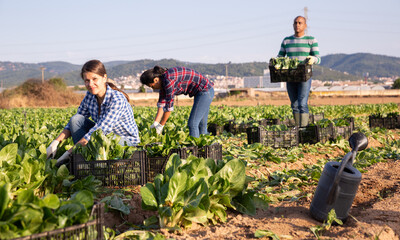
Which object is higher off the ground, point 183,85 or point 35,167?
point 183,85

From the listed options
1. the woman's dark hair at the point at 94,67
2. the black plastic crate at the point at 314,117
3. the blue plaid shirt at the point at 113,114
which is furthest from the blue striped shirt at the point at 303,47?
the woman's dark hair at the point at 94,67

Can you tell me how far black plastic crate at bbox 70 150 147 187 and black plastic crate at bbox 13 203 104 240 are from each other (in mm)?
1514

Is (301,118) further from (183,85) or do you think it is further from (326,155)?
(183,85)

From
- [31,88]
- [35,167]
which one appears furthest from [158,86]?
[31,88]

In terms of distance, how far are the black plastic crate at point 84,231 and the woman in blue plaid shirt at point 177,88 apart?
10.8ft

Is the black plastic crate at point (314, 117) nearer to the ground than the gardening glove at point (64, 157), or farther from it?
nearer to the ground

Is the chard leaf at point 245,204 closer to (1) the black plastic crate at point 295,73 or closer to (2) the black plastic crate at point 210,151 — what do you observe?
(2) the black plastic crate at point 210,151

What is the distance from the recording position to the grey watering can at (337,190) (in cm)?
274

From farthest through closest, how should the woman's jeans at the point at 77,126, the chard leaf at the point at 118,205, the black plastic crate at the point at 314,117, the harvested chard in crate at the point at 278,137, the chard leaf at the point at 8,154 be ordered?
the black plastic crate at the point at 314,117 < the harvested chard in crate at the point at 278,137 < the woman's jeans at the point at 77,126 < the chard leaf at the point at 8,154 < the chard leaf at the point at 118,205

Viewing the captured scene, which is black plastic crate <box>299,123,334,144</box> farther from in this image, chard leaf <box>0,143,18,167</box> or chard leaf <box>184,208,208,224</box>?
chard leaf <box>0,143,18,167</box>

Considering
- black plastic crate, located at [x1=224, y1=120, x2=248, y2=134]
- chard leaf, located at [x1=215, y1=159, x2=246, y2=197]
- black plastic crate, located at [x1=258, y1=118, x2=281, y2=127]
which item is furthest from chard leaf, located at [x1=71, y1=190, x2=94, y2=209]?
black plastic crate, located at [x1=224, y1=120, x2=248, y2=134]

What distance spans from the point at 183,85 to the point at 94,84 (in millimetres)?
1778

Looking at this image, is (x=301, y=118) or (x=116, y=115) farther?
(x=301, y=118)

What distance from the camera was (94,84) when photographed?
Result: 4.11 meters
